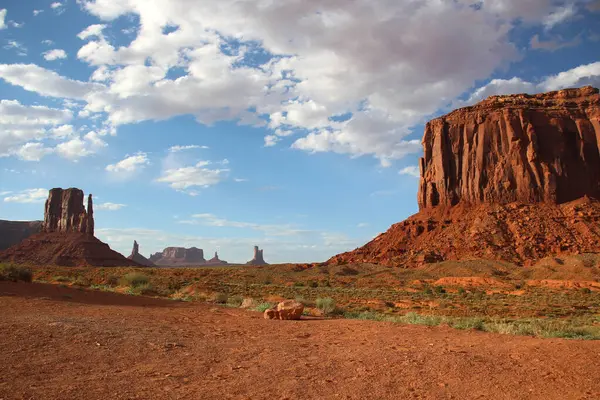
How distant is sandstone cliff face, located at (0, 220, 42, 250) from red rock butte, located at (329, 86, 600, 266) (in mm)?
119068

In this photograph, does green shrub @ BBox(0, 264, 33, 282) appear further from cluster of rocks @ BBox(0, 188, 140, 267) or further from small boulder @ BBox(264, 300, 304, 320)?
cluster of rocks @ BBox(0, 188, 140, 267)

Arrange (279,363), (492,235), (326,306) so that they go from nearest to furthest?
(279,363), (326,306), (492,235)

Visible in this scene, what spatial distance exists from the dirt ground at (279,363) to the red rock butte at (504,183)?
51.8m

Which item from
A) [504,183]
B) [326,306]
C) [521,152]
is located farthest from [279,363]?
[521,152]

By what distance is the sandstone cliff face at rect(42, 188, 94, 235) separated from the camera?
113812 millimetres

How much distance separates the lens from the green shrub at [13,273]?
2417cm

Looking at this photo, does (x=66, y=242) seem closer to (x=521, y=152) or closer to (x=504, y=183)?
(x=504, y=183)

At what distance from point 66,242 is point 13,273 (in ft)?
A: 286

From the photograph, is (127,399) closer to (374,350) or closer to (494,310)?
(374,350)

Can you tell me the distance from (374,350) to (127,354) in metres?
4.76

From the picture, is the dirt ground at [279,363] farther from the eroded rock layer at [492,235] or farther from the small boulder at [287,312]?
the eroded rock layer at [492,235]

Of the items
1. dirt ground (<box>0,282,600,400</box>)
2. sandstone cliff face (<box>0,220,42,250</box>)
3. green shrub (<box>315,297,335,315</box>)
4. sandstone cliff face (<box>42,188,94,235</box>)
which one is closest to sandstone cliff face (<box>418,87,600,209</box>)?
green shrub (<box>315,297,335,315</box>)

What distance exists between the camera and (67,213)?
11688 centimetres

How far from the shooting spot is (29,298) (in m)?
17.5
